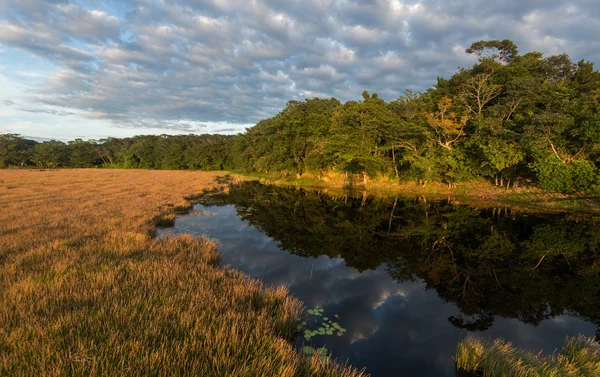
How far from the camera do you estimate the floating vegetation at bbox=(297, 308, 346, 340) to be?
6566 mm

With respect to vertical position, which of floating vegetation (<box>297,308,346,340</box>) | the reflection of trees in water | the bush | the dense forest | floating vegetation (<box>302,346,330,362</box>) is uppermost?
the dense forest

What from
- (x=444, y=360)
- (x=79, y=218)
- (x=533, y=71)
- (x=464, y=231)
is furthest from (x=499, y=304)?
(x=533, y=71)

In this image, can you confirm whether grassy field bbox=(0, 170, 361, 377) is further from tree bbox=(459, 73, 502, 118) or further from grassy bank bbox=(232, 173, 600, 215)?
tree bbox=(459, 73, 502, 118)

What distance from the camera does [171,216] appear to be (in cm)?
1761

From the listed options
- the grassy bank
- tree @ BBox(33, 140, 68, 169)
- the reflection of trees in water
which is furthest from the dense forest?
tree @ BBox(33, 140, 68, 169)

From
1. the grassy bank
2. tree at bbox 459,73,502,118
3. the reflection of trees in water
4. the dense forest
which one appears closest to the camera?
the reflection of trees in water

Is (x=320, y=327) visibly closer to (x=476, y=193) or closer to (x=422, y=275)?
(x=422, y=275)

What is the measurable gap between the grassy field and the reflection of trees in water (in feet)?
19.1

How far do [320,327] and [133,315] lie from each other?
180 inches

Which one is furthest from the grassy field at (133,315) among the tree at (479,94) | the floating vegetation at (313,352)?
the tree at (479,94)

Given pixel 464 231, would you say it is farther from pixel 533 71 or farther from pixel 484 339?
pixel 533 71

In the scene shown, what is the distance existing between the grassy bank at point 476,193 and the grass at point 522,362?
23.8 metres

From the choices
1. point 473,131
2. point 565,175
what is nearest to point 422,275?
point 565,175

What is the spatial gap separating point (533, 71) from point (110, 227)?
56904 mm
